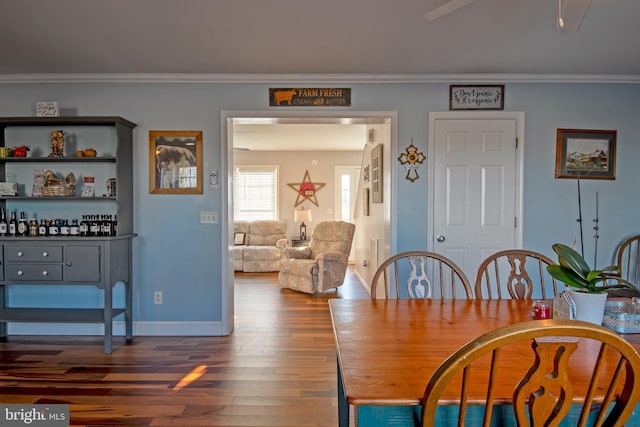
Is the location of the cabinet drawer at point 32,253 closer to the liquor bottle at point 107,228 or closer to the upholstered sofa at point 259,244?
the liquor bottle at point 107,228

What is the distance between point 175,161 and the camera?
11.7ft

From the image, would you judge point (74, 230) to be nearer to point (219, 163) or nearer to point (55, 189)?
point (55, 189)

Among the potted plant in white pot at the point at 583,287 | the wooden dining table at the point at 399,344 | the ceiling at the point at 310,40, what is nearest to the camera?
the wooden dining table at the point at 399,344

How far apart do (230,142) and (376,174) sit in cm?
192

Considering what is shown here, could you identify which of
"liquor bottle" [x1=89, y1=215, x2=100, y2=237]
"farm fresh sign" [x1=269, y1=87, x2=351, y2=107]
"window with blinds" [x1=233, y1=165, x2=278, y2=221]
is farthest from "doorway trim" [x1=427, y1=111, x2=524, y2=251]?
"window with blinds" [x1=233, y1=165, x2=278, y2=221]

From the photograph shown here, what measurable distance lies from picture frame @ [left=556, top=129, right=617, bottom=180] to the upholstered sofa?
4715mm

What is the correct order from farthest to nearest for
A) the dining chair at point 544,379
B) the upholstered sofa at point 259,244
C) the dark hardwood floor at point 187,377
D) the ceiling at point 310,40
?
the upholstered sofa at point 259,244, the ceiling at point 310,40, the dark hardwood floor at point 187,377, the dining chair at point 544,379

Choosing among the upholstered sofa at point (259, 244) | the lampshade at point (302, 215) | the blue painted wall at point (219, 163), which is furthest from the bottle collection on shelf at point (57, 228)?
the lampshade at point (302, 215)

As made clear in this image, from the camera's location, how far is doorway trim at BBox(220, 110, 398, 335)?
140 inches

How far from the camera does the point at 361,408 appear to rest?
958 millimetres

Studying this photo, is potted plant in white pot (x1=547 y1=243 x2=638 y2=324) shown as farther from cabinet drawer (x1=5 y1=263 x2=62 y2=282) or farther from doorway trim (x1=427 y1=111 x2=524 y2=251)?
cabinet drawer (x1=5 y1=263 x2=62 y2=282)

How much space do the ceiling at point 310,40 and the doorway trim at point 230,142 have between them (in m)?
0.33

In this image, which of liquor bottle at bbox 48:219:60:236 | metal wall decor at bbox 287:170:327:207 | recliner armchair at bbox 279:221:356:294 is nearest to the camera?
liquor bottle at bbox 48:219:60:236

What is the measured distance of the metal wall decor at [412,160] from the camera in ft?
11.7
